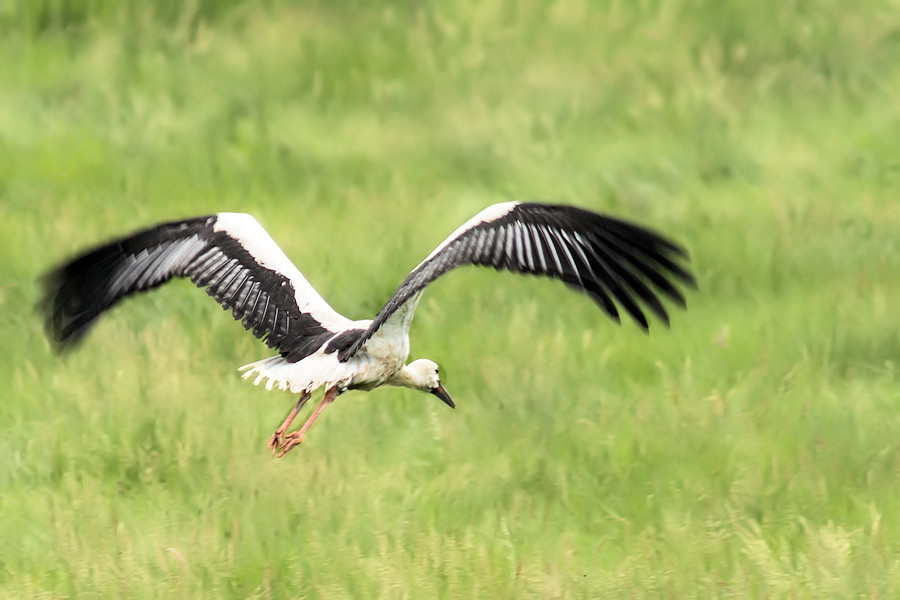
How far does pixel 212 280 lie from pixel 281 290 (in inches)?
12.3

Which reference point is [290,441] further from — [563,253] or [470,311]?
[470,311]

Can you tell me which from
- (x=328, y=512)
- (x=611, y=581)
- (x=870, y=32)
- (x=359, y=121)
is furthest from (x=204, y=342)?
(x=870, y=32)

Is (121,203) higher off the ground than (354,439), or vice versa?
(121,203)

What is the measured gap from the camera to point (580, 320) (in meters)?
8.01

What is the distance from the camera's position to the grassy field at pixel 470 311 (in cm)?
561

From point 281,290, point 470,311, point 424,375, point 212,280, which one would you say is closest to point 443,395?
point 424,375

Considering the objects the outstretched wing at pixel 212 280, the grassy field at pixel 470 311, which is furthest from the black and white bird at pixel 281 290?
the grassy field at pixel 470 311

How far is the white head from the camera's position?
6.11 meters

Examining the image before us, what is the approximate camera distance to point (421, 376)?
20.4 feet

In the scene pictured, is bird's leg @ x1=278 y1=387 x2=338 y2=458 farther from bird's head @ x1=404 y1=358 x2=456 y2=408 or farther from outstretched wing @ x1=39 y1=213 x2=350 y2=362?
bird's head @ x1=404 y1=358 x2=456 y2=408

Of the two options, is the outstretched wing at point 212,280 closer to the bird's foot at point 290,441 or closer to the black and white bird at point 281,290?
the black and white bird at point 281,290

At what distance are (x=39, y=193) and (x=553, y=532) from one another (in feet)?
16.9

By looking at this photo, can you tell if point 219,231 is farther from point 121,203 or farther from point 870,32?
point 870,32

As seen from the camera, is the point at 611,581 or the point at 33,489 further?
the point at 33,489
